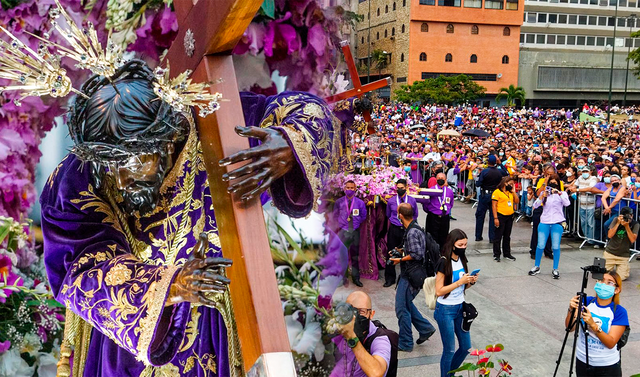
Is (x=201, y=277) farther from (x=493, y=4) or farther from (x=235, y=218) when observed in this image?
(x=493, y=4)

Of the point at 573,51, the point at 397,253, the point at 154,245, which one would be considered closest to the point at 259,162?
the point at 154,245

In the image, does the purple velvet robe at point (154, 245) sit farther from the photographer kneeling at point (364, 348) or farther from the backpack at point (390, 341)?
the backpack at point (390, 341)

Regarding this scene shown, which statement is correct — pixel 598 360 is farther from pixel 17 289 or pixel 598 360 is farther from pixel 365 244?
pixel 17 289

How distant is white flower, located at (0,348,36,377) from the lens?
6.67 ft

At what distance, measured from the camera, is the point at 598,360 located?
428 centimetres

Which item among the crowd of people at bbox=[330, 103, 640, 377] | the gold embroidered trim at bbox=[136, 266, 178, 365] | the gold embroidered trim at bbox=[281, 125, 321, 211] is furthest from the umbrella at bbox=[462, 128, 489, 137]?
the gold embroidered trim at bbox=[136, 266, 178, 365]

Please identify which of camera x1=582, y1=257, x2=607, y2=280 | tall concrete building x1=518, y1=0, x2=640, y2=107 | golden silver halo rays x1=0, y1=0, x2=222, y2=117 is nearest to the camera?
golden silver halo rays x1=0, y1=0, x2=222, y2=117

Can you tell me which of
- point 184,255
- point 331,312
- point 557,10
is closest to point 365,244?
point 331,312

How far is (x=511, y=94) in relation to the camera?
45562 mm

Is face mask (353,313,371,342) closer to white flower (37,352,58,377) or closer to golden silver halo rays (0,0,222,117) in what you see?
white flower (37,352,58,377)

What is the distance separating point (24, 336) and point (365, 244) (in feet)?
16.8

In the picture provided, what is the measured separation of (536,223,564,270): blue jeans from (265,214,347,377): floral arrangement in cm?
696

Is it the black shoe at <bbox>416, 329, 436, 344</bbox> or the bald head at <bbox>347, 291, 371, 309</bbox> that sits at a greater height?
the bald head at <bbox>347, 291, 371, 309</bbox>

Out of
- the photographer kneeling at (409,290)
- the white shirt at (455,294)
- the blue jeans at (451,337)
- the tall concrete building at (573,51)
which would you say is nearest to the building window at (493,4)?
the tall concrete building at (573,51)
